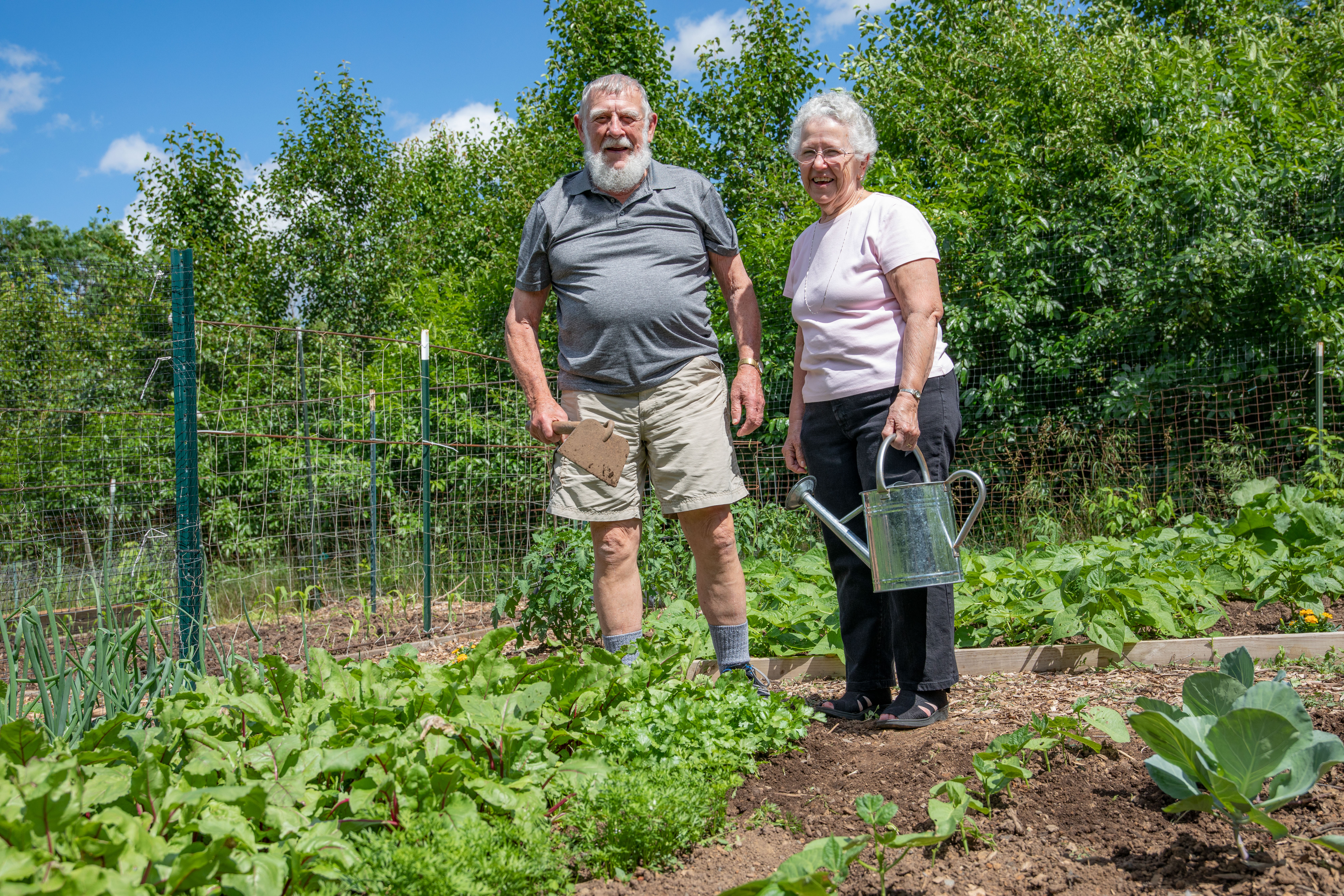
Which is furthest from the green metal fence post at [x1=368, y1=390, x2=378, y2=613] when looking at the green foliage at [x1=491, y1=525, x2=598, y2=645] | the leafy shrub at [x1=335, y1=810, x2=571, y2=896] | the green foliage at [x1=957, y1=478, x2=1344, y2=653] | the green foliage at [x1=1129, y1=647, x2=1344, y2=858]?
the green foliage at [x1=1129, y1=647, x2=1344, y2=858]

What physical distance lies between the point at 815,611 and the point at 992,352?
4233 millimetres

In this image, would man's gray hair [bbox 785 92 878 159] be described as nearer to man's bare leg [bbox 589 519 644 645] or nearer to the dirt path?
man's bare leg [bbox 589 519 644 645]

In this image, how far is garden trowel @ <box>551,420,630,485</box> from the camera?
2.37 meters

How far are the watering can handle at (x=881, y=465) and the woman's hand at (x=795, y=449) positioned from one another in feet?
1.10

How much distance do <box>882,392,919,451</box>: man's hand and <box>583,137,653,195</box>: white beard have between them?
0.95 metres

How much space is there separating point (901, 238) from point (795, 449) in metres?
0.65

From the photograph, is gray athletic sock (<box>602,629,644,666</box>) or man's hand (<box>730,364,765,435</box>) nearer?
gray athletic sock (<box>602,629,644,666</box>)

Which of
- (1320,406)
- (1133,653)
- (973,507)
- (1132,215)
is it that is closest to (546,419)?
(973,507)

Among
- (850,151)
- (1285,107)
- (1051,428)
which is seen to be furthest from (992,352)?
(850,151)

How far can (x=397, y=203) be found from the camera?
13.9 m

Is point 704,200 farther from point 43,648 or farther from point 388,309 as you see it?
point 388,309

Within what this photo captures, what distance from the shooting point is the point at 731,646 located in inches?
94.0

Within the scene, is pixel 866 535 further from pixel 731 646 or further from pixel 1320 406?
pixel 1320 406

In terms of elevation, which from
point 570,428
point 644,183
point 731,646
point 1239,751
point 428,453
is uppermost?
point 644,183
